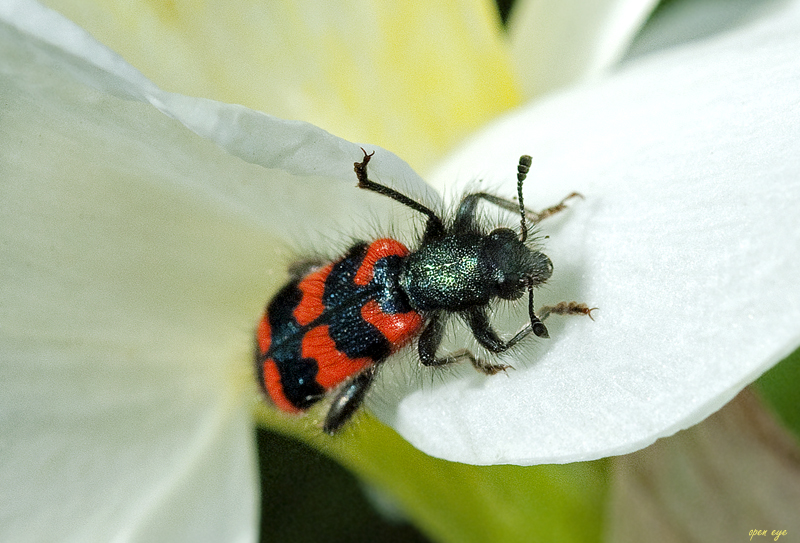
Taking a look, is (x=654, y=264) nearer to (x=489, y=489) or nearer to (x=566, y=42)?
(x=489, y=489)

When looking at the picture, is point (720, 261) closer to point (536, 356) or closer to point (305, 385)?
point (536, 356)

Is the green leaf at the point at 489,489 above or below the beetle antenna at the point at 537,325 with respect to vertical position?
below

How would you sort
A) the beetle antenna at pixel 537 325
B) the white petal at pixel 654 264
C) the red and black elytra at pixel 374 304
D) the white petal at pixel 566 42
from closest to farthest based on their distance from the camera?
1. the white petal at pixel 654 264
2. the beetle antenna at pixel 537 325
3. the red and black elytra at pixel 374 304
4. the white petal at pixel 566 42

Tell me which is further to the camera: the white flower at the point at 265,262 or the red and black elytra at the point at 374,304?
the red and black elytra at the point at 374,304

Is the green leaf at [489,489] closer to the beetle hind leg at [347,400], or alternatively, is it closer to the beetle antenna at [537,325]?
the beetle hind leg at [347,400]

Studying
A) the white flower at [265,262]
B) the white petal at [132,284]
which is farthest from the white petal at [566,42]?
the white petal at [132,284]

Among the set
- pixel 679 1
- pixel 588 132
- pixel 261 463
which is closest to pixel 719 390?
pixel 588 132
